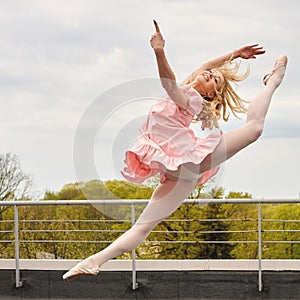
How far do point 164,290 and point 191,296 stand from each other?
20cm

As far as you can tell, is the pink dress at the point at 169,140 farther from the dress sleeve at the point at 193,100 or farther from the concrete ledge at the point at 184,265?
the concrete ledge at the point at 184,265

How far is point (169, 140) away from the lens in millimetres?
3062

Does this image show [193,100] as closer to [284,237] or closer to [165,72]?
[165,72]

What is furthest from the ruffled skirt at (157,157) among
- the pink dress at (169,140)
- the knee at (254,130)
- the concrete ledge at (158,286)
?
the concrete ledge at (158,286)

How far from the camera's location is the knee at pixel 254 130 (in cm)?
309

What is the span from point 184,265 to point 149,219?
282 cm

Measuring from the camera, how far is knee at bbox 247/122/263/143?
3086 mm

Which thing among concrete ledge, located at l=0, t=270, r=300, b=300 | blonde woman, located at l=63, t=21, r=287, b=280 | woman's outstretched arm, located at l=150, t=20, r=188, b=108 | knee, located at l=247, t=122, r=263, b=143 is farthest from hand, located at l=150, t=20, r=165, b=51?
concrete ledge, located at l=0, t=270, r=300, b=300

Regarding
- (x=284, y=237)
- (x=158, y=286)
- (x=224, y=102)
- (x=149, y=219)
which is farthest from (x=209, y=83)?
(x=284, y=237)

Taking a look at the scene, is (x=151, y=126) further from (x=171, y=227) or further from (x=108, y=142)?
(x=171, y=227)

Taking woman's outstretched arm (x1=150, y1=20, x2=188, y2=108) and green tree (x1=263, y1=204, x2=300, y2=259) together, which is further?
green tree (x1=263, y1=204, x2=300, y2=259)

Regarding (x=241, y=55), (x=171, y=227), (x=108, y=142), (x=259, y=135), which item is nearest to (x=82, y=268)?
(x=108, y=142)

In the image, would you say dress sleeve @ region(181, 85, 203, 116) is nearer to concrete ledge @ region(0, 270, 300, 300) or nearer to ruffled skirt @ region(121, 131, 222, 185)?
ruffled skirt @ region(121, 131, 222, 185)

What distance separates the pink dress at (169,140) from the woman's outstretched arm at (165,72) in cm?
8
